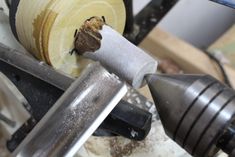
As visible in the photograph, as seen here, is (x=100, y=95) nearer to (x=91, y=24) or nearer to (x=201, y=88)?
(x=201, y=88)

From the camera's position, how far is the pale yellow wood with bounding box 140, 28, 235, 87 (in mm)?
922

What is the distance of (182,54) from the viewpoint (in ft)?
3.07

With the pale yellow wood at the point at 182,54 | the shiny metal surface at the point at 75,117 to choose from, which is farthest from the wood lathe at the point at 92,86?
the pale yellow wood at the point at 182,54

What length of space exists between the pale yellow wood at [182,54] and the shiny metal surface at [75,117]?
0.65 meters

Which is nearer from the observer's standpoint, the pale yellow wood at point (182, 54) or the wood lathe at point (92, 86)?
the wood lathe at point (92, 86)

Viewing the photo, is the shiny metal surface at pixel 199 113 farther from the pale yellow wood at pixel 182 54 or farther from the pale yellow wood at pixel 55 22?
the pale yellow wood at pixel 182 54

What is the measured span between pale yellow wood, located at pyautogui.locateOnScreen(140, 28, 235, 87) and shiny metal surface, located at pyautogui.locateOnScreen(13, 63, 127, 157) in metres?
0.65

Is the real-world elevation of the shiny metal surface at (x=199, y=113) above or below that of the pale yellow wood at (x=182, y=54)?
above

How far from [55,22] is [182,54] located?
56cm

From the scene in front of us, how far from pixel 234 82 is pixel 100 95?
665 millimetres

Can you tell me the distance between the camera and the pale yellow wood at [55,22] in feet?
1.42

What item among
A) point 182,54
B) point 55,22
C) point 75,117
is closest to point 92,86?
point 75,117

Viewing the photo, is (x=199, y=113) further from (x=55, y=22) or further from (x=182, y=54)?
(x=182, y=54)

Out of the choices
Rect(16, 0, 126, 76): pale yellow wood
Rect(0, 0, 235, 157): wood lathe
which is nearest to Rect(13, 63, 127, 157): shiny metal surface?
Rect(0, 0, 235, 157): wood lathe
